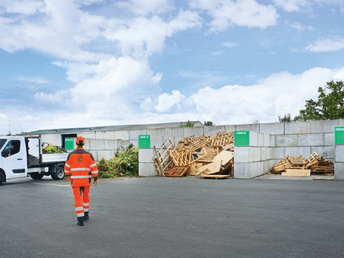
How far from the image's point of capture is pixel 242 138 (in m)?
19.4

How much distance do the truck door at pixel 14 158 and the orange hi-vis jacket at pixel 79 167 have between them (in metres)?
10.9

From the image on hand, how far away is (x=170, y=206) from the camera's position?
10.2 meters

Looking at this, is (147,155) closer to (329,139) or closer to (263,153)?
(263,153)

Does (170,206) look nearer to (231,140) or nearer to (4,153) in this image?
(4,153)

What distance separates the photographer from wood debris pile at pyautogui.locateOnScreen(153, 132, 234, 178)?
20.2 m

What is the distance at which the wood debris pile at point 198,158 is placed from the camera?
2020 cm

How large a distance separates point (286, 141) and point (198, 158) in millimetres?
6589

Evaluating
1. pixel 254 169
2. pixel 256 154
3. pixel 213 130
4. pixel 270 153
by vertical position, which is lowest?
pixel 254 169

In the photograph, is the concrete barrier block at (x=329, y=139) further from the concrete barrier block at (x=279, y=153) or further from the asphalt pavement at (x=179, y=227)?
the asphalt pavement at (x=179, y=227)

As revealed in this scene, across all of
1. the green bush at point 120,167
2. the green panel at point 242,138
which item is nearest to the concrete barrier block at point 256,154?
the green panel at point 242,138

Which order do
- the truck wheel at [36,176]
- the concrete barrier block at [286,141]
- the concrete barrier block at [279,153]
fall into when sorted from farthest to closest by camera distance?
the concrete barrier block at [279,153]
the concrete barrier block at [286,141]
the truck wheel at [36,176]

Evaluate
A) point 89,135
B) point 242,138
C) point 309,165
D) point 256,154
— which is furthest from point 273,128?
point 89,135

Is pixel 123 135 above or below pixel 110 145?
above

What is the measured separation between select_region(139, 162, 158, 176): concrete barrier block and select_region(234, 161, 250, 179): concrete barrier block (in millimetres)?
5470
